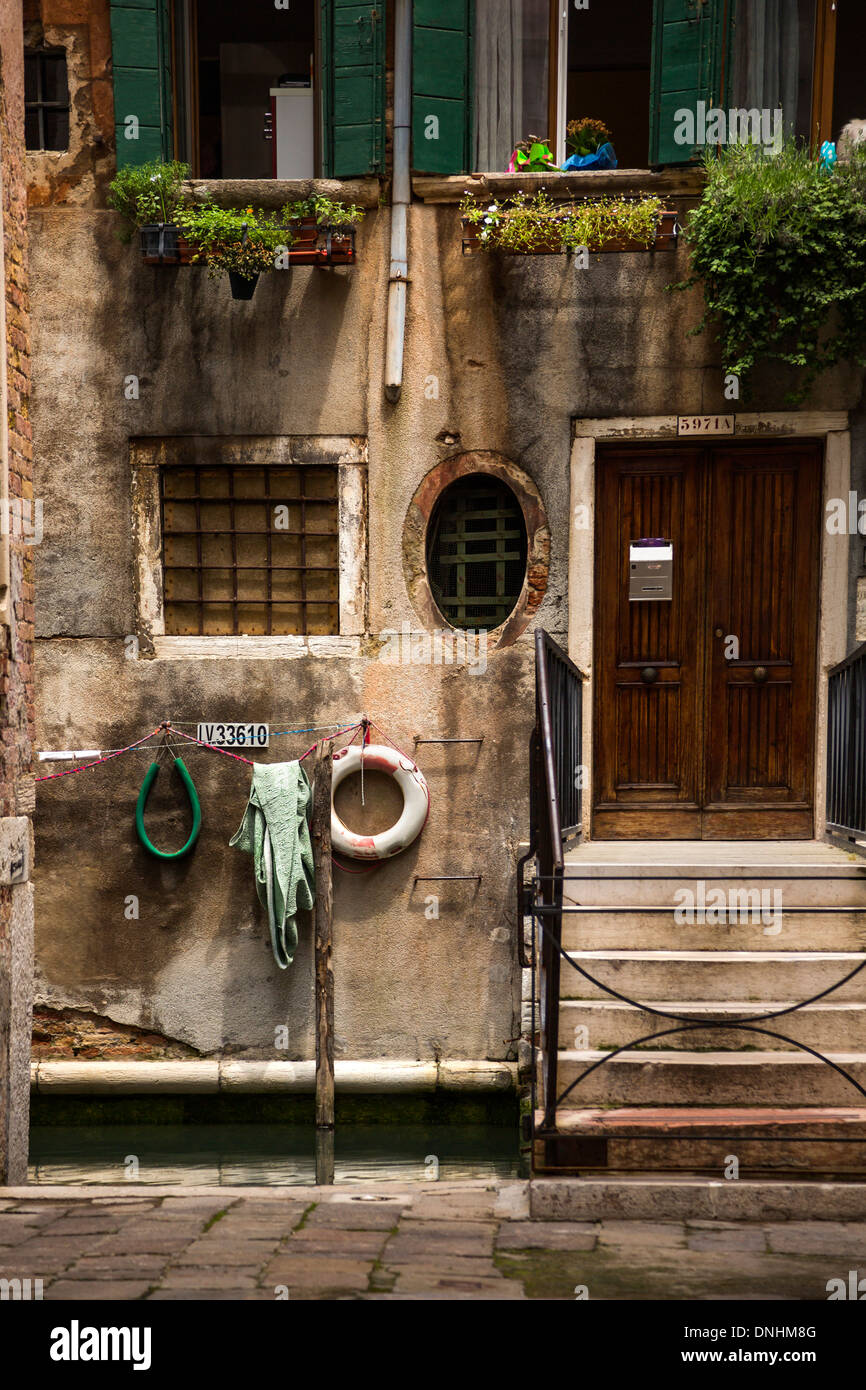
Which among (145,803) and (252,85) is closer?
(145,803)

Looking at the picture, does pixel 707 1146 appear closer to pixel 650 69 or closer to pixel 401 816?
pixel 401 816

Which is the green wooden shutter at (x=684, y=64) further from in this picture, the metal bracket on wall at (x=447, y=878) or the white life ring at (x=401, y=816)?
the metal bracket on wall at (x=447, y=878)

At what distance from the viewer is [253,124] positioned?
25.0 feet

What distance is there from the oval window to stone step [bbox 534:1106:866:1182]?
343cm

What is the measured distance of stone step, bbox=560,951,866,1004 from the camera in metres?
5.43

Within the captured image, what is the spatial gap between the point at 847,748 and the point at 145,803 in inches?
152

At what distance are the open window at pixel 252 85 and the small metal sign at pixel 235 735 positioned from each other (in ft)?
10.3

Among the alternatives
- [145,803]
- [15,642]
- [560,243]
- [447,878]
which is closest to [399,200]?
[560,243]

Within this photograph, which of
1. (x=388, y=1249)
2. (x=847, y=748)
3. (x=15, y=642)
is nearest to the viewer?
(x=388, y=1249)

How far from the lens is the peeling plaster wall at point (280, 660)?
284 inches

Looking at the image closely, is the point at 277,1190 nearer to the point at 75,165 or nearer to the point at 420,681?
the point at 420,681

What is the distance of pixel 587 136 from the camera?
710cm

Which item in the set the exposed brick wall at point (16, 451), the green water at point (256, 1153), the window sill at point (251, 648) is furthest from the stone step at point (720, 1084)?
the window sill at point (251, 648)

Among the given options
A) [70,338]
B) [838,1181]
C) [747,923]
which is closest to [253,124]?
[70,338]
